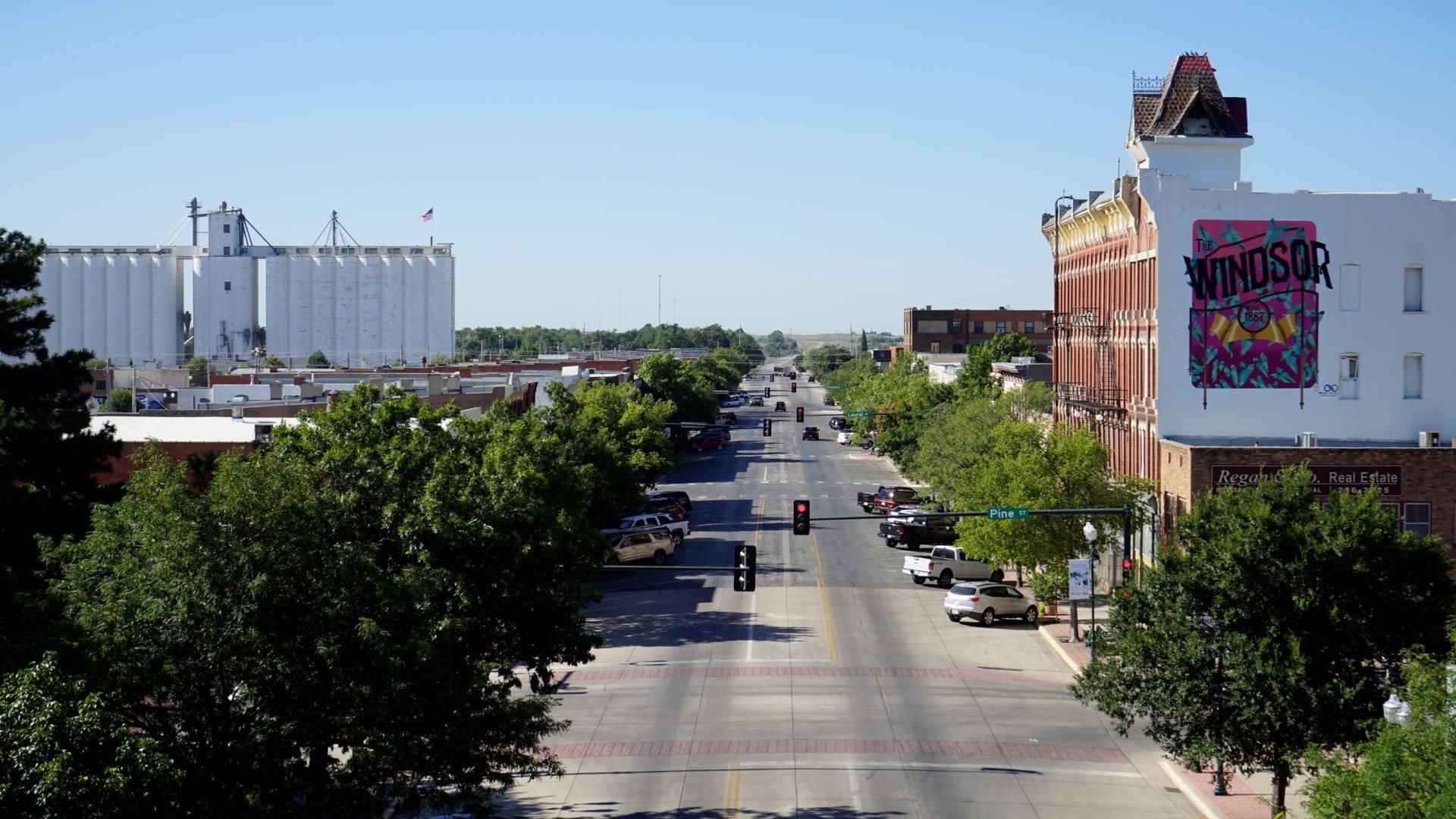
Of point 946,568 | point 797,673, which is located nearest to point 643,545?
point 946,568

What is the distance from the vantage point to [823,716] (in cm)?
3419

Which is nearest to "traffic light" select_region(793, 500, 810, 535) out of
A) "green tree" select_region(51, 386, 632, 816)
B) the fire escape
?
"green tree" select_region(51, 386, 632, 816)

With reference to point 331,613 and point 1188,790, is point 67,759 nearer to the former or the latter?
point 331,613

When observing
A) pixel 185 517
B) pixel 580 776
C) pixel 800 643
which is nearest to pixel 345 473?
pixel 185 517

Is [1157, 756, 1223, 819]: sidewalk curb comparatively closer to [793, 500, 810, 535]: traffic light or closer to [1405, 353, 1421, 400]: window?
[793, 500, 810, 535]: traffic light

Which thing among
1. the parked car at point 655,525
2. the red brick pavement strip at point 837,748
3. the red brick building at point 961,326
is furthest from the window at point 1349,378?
the red brick building at point 961,326

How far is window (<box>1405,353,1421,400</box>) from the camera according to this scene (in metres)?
51.8

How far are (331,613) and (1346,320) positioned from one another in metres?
42.1

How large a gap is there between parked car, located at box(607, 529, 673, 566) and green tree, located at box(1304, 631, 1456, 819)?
40.7 metres

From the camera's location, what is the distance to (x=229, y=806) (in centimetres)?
1906

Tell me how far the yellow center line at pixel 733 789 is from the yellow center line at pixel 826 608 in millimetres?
11374

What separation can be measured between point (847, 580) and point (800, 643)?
43.5 ft

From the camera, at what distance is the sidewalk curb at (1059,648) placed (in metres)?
40.9

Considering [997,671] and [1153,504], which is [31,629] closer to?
[997,671]
